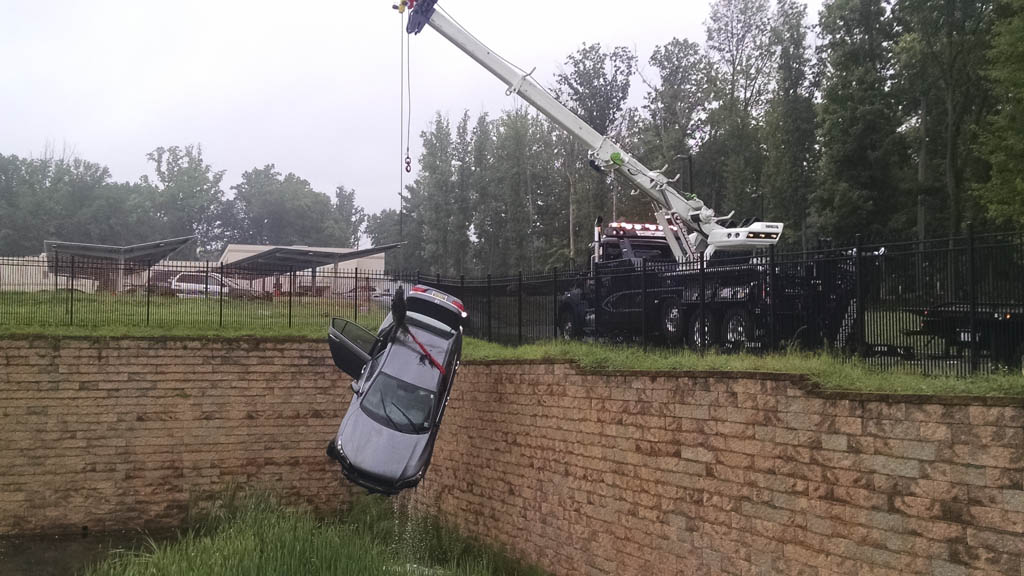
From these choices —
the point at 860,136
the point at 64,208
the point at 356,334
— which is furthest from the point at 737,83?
the point at 64,208

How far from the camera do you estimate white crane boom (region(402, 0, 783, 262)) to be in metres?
17.8

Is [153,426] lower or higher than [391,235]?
lower

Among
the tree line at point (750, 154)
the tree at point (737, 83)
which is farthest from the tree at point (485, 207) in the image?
the tree at point (737, 83)

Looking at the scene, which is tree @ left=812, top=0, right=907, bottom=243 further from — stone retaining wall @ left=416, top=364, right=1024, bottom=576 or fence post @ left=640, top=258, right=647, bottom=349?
stone retaining wall @ left=416, top=364, right=1024, bottom=576

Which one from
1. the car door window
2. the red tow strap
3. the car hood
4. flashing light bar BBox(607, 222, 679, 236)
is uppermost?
flashing light bar BBox(607, 222, 679, 236)

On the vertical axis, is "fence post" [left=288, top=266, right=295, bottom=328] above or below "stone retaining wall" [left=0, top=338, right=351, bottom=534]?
above

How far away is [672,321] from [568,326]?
331cm

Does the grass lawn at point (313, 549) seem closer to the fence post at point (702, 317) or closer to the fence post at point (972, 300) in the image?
the fence post at point (702, 317)

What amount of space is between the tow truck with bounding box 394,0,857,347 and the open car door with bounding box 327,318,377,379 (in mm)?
3691

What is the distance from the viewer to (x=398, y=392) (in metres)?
12.8

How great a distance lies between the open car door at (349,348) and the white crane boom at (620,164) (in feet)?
22.0

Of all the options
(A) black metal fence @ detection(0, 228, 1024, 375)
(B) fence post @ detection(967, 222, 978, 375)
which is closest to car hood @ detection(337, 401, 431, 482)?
(A) black metal fence @ detection(0, 228, 1024, 375)

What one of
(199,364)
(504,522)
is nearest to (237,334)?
(199,364)

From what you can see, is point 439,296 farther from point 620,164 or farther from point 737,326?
point 620,164
